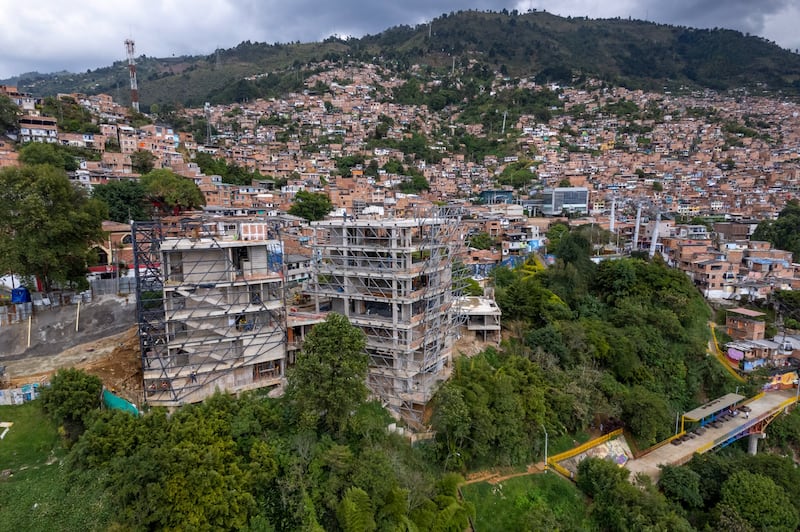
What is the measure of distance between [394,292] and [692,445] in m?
20.1

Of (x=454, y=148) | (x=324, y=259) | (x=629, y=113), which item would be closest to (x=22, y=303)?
(x=324, y=259)

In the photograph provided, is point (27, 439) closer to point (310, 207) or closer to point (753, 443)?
point (310, 207)

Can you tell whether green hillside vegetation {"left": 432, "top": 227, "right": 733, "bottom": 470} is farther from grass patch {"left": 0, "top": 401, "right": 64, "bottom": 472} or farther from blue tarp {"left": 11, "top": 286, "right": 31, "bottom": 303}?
blue tarp {"left": 11, "top": 286, "right": 31, "bottom": 303}

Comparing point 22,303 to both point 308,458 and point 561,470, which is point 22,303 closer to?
point 308,458

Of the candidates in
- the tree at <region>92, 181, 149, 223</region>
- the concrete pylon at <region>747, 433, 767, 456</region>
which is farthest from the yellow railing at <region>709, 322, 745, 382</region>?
the tree at <region>92, 181, 149, 223</region>

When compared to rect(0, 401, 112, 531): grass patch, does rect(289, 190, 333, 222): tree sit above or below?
above

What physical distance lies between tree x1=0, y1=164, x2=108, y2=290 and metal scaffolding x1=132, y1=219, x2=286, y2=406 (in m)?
5.08

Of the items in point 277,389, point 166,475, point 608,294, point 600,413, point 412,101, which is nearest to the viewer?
point 166,475

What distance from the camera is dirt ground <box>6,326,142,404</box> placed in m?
16.8

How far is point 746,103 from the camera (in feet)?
384

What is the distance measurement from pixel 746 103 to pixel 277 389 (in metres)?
147

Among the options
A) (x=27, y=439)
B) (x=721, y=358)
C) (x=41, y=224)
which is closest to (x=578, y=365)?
(x=721, y=358)

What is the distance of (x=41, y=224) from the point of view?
19.8 meters

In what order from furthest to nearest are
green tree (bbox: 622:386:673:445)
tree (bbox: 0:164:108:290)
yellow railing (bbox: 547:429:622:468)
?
green tree (bbox: 622:386:673:445) → yellow railing (bbox: 547:429:622:468) → tree (bbox: 0:164:108:290)
